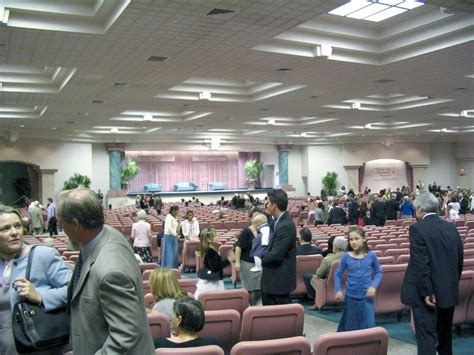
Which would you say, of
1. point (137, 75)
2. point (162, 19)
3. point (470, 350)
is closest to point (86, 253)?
point (470, 350)

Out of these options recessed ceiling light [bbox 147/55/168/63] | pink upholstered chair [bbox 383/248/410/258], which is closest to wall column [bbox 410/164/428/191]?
recessed ceiling light [bbox 147/55/168/63]

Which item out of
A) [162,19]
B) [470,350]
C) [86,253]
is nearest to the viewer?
[86,253]

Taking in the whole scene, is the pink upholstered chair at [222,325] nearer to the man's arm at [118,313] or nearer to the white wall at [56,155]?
the man's arm at [118,313]

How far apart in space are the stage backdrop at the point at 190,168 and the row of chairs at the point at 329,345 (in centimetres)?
3375

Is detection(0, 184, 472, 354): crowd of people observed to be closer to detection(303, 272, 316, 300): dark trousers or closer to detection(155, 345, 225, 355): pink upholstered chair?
detection(303, 272, 316, 300): dark trousers

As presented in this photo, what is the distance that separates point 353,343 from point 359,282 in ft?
5.98

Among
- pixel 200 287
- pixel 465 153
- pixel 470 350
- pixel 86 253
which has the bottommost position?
pixel 470 350

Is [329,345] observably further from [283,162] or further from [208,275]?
[283,162]

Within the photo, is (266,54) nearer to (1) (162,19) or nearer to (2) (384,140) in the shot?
(1) (162,19)

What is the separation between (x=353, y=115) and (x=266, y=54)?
12.7 meters

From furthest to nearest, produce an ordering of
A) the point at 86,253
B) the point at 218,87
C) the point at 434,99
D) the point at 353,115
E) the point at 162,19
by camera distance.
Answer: the point at 353,115 < the point at 434,99 < the point at 218,87 < the point at 162,19 < the point at 86,253

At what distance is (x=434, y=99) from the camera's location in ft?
60.5

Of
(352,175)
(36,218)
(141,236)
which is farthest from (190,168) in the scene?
(141,236)

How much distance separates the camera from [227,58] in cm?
1028
